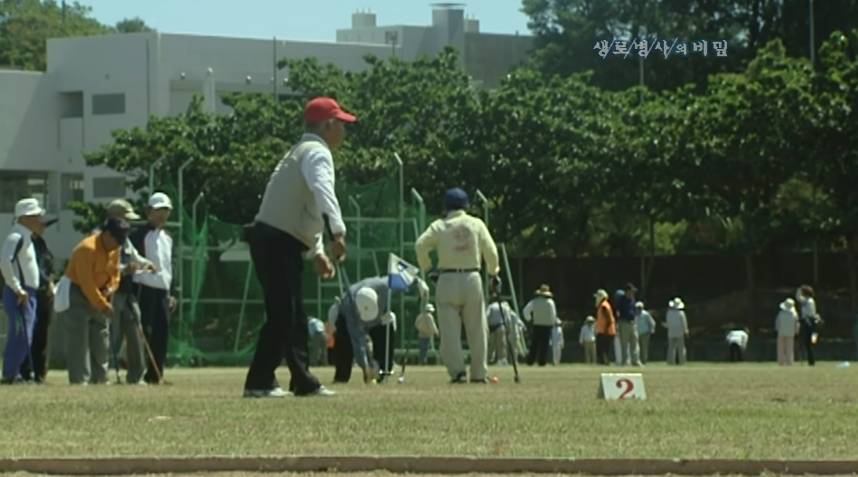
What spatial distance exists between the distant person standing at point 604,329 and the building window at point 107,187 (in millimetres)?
32015

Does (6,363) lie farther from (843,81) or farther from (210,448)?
(843,81)

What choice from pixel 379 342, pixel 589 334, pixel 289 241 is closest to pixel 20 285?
pixel 379 342

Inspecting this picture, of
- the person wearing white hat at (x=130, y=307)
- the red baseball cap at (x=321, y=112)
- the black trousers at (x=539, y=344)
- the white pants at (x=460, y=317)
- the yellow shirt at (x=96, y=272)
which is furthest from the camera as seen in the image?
the black trousers at (x=539, y=344)

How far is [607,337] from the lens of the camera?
47.5m

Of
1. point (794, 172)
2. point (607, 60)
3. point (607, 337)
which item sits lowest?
point (607, 337)

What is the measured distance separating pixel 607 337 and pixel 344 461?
37935 millimetres

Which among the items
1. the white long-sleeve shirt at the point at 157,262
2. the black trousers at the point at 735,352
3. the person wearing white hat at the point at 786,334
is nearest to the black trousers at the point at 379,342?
the white long-sleeve shirt at the point at 157,262

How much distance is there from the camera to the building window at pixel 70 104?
78125 millimetres

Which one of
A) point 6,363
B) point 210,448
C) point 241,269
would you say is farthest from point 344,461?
point 241,269

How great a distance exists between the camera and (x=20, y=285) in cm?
2019

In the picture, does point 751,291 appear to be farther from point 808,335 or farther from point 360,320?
point 360,320

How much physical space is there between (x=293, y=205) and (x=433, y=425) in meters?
2.90

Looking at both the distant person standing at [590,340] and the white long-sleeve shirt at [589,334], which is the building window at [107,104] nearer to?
the distant person standing at [590,340]

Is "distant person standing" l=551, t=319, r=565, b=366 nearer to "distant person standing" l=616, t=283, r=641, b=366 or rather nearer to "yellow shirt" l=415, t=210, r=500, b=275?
"distant person standing" l=616, t=283, r=641, b=366
